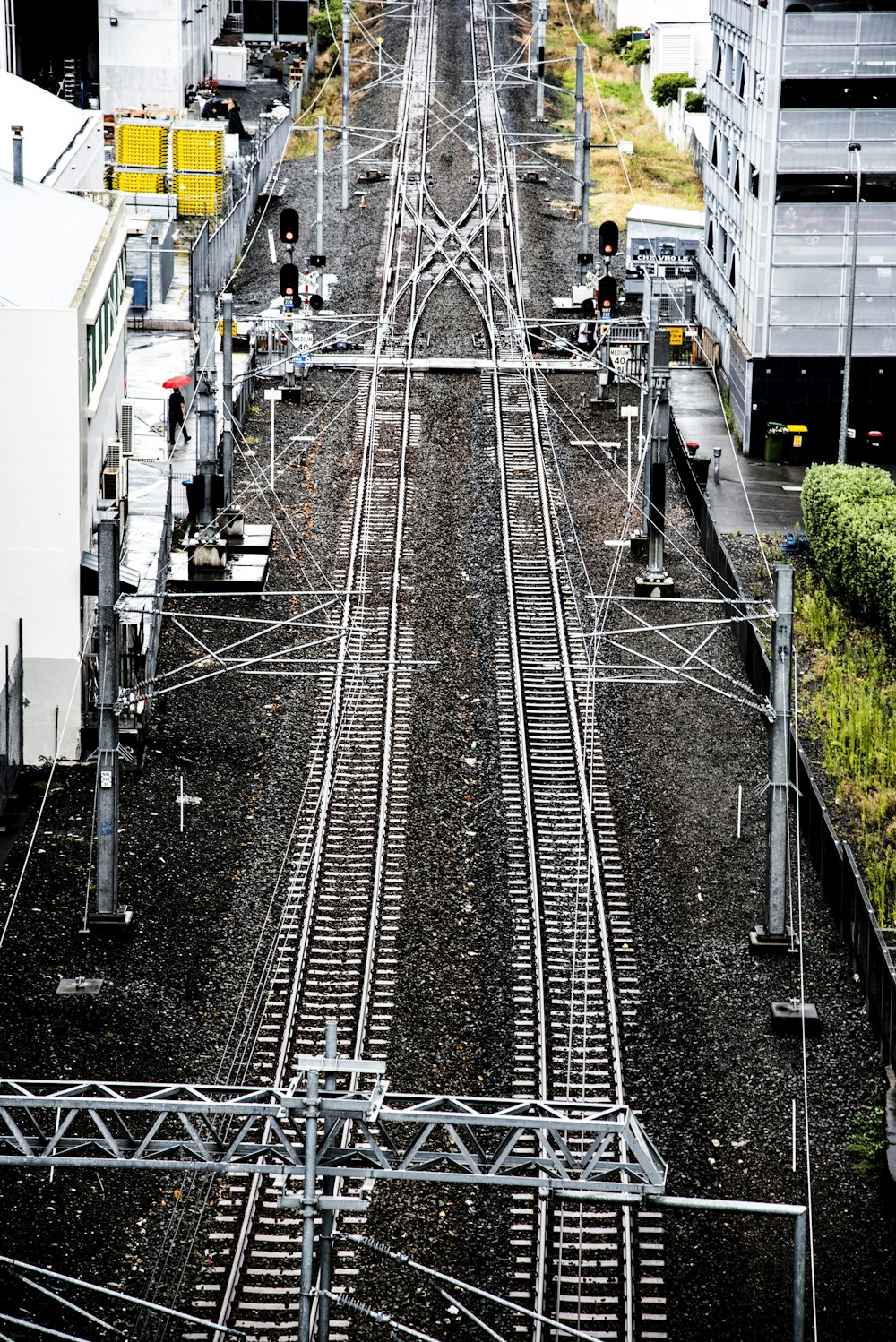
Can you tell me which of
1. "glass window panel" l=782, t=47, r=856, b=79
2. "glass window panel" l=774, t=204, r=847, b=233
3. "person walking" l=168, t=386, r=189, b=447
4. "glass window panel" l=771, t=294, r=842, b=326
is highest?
"glass window panel" l=782, t=47, r=856, b=79

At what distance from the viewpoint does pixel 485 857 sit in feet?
81.0

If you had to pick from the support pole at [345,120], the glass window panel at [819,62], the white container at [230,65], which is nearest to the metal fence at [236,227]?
the support pole at [345,120]

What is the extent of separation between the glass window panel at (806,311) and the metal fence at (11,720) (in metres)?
20.1

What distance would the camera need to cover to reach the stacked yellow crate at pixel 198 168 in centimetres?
5188

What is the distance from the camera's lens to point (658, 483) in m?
34.3

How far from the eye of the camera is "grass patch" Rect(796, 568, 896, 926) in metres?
25.1

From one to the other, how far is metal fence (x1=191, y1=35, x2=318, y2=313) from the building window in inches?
377

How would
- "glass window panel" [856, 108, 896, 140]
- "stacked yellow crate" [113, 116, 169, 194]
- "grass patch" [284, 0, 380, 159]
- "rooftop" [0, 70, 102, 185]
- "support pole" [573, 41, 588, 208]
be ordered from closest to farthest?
"rooftop" [0, 70, 102, 185], "glass window panel" [856, 108, 896, 140], "stacked yellow crate" [113, 116, 169, 194], "support pole" [573, 41, 588, 208], "grass patch" [284, 0, 380, 159]

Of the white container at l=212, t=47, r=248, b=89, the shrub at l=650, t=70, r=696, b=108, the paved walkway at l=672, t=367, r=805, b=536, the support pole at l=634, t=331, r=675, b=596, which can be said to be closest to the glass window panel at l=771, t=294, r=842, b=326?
the paved walkway at l=672, t=367, r=805, b=536

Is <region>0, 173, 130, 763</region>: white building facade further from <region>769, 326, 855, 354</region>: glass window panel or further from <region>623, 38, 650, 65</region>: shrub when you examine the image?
<region>623, 38, 650, 65</region>: shrub

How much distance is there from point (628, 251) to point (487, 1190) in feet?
122

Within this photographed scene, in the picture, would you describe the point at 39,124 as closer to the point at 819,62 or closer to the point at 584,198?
the point at 584,198

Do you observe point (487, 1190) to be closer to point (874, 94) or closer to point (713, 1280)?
point (713, 1280)

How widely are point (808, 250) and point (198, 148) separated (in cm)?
1826
